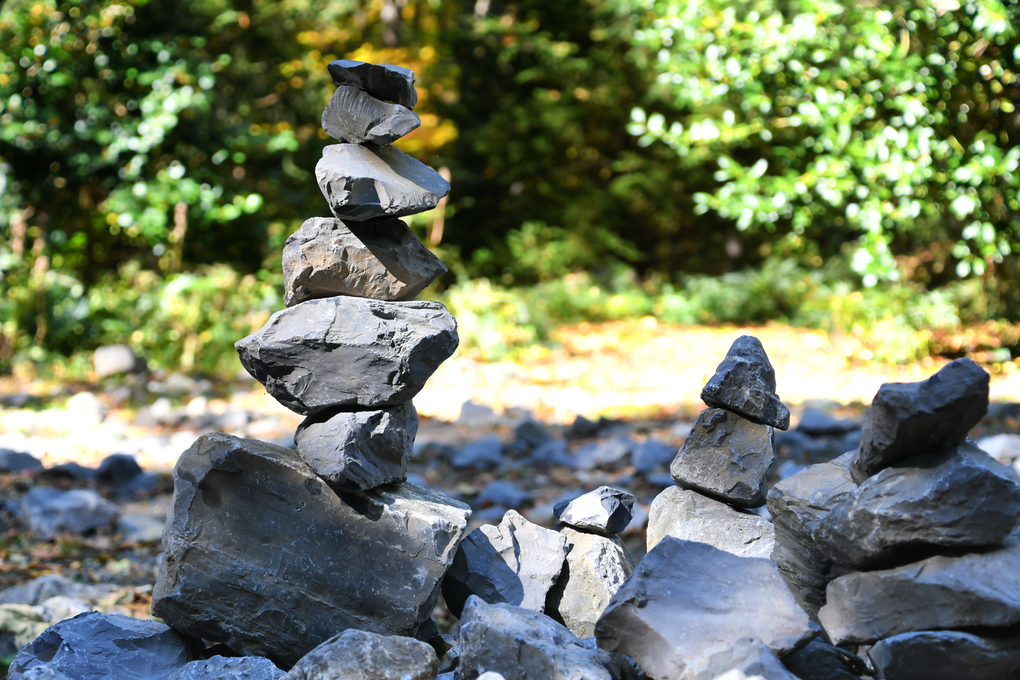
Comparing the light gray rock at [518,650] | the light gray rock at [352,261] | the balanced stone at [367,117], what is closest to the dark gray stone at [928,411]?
the light gray rock at [518,650]

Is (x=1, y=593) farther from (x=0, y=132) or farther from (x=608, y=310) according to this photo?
(x=608, y=310)

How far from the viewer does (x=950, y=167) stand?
260 inches

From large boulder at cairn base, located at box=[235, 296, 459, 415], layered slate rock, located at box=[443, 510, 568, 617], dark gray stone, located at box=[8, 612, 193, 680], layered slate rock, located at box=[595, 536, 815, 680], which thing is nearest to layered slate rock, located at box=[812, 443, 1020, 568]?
layered slate rock, located at box=[595, 536, 815, 680]

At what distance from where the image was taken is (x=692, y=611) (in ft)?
7.49

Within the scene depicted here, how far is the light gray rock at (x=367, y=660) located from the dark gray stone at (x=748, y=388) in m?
1.32

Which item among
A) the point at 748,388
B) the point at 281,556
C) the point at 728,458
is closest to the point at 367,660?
the point at 281,556

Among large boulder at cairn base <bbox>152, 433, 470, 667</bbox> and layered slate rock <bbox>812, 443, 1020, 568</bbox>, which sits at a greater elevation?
layered slate rock <bbox>812, 443, 1020, 568</bbox>

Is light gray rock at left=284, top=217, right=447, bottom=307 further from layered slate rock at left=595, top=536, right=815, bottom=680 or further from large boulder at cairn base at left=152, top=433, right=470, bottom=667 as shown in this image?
layered slate rock at left=595, top=536, right=815, bottom=680

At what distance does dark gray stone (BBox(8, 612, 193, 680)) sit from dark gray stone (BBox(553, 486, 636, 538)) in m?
1.40

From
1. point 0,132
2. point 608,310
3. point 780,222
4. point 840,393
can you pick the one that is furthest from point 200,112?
point 780,222

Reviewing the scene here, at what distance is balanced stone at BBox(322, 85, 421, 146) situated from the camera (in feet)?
→ 8.95

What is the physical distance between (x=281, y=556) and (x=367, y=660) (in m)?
0.58

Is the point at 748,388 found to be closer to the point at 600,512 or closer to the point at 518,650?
the point at 600,512

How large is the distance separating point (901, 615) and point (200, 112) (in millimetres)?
9339
